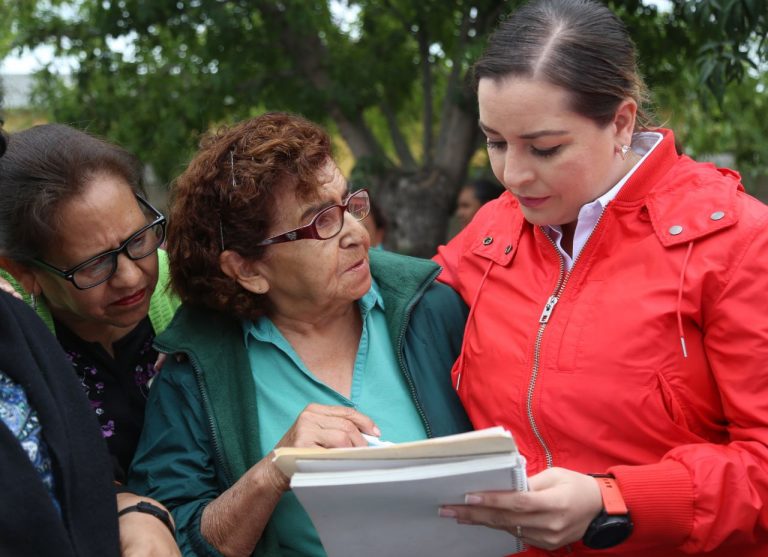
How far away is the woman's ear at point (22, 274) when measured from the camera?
9.38ft

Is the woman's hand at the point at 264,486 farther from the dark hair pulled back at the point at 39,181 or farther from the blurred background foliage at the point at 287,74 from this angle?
the blurred background foliage at the point at 287,74

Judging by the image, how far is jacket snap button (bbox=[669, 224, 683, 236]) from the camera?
2.23m

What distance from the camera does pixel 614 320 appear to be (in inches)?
89.0

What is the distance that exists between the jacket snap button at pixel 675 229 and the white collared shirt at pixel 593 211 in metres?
0.17

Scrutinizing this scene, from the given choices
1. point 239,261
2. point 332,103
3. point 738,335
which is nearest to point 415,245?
point 332,103

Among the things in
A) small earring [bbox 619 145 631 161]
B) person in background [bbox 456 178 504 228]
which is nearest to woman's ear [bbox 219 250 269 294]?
small earring [bbox 619 145 631 161]

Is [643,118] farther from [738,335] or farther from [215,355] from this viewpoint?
[215,355]

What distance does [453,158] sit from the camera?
7.68m

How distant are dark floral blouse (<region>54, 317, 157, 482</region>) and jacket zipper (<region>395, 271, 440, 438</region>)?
83cm

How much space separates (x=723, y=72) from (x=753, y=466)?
6.90 ft

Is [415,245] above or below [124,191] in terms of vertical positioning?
below

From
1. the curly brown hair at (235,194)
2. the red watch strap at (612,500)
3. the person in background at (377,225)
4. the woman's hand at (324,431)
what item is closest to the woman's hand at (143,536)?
the woman's hand at (324,431)

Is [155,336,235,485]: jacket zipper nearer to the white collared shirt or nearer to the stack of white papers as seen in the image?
the stack of white papers

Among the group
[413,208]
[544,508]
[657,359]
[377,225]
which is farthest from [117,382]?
[413,208]
